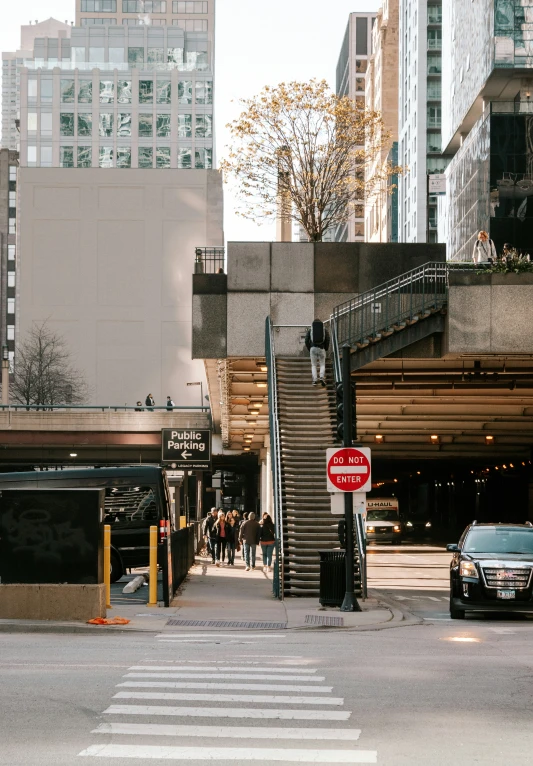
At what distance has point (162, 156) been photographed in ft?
447

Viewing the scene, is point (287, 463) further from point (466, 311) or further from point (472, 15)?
point (472, 15)

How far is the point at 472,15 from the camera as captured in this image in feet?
303

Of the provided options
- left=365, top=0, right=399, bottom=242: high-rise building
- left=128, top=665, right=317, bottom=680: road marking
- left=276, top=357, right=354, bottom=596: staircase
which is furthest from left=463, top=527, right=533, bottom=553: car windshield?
left=365, top=0, right=399, bottom=242: high-rise building

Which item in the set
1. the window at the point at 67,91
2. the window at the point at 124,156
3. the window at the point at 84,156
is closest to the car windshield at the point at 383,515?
the window at the point at 124,156

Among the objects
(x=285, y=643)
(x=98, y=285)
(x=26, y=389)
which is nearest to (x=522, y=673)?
(x=285, y=643)

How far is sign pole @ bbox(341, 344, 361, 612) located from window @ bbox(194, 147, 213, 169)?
117697mm

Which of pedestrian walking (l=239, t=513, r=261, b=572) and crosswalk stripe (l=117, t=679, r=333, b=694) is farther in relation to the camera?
pedestrian walking (l=239, t=513, r=261, b=572)

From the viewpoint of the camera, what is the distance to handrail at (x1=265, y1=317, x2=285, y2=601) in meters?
24.4

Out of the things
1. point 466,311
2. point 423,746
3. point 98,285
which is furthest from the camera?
point 98,285

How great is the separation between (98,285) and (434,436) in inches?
2204

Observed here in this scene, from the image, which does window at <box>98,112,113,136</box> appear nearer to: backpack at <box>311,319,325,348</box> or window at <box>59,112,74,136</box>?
→ window at <box>59,112,74,136</box>

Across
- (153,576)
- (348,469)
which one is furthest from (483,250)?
(153,576)

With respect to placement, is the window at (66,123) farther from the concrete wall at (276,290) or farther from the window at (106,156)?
the concrete wall at (276,290)

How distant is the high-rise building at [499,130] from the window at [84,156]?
54.4 metres
